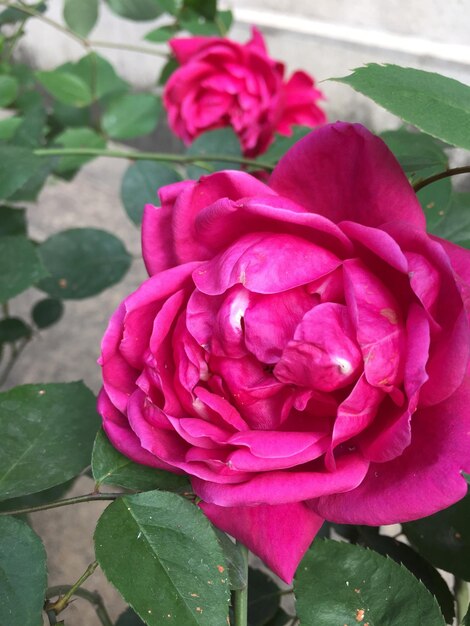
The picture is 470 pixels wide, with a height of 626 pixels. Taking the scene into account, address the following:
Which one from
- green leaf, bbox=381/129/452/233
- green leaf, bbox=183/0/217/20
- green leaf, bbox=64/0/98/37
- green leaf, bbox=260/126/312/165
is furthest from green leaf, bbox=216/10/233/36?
green leaf, bbox=381/129/452/233

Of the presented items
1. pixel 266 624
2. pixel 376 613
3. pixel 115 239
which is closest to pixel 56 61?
pixel 115 239

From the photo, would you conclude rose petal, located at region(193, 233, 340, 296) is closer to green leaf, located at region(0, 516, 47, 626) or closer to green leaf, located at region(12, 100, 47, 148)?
green leaf, located at region(0, 516, 47, 626)

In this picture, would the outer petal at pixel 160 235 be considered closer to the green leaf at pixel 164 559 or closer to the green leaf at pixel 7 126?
the green leaf at pixel 164 559

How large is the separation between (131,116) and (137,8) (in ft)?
0.40

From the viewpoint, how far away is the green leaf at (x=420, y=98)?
0.19 m

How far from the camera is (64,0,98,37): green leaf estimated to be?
2.04 feet

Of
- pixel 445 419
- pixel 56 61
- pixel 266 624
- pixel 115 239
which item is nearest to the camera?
pixel 445 419

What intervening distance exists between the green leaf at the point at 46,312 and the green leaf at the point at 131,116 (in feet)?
0.85

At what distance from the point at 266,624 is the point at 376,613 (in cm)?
18

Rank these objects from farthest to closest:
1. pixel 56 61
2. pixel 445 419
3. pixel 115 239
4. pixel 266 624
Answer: pixel 56 61, pixel 115 239, pixel 266 624, pixel 445 419

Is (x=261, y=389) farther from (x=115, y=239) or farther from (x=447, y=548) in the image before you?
(x=115, y=239)

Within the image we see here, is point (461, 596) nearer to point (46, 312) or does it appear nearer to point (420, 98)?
point (420, 98)

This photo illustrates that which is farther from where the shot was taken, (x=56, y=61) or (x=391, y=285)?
(x=56, y=61)

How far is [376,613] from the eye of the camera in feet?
0.75
